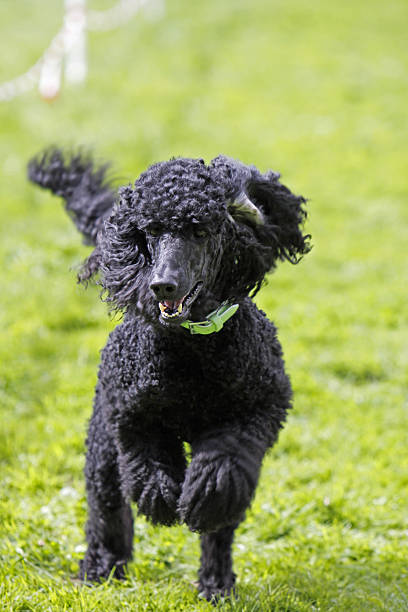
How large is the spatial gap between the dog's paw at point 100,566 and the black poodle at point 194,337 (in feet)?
2.29

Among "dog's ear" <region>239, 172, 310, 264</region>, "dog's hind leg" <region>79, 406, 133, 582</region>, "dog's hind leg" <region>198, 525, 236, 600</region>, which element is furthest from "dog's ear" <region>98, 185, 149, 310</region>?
"dog's hind leg" <region>198, 525, 236, 600</region>

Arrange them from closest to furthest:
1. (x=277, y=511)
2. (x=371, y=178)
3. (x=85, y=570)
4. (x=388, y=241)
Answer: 1. (x=85, y=570)
2. (x=277, y=511)
3. (x=388, y=241)
4. (x=371, y=178)

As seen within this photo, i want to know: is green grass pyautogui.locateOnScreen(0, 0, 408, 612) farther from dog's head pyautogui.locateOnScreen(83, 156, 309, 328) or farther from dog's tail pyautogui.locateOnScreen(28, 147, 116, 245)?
dog's head pyautogui.locateOnScreen(83, 156, 309, 328)

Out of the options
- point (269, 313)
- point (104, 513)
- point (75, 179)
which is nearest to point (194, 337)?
point (104, 513)

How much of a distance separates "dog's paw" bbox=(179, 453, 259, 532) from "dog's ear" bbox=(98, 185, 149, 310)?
0.70 meters

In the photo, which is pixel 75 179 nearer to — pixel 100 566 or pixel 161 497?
pixel 161 497

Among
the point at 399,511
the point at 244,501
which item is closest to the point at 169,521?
the point at 244,501

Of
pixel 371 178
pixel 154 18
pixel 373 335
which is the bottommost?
pixel 373 335

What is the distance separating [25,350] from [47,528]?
2313mm

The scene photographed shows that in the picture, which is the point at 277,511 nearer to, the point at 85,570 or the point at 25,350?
the point at 85,570

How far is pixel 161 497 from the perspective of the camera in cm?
309

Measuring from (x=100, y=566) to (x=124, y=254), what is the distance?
67.5 inches

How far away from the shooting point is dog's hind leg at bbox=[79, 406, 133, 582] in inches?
145

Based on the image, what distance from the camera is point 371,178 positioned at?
37.3ft
